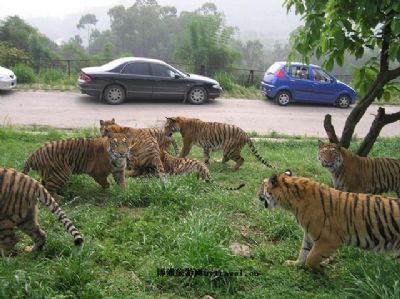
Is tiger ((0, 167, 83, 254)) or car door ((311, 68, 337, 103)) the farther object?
car door ((311, 68, 337, 103))

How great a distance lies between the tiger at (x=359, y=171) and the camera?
6875 mm

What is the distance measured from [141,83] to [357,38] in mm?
12000

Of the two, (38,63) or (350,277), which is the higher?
(38,63)

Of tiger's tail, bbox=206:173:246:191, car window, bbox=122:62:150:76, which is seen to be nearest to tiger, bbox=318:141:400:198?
tiger's tail, bbox=206:173:246:191

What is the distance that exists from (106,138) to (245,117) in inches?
371

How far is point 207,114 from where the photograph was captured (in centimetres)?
1628

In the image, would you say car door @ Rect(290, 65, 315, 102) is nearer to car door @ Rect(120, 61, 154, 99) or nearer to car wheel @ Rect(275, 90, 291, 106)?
car wheel @ Rect(275, 90, 291, 106)

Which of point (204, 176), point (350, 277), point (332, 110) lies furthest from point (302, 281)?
point (332, 110)

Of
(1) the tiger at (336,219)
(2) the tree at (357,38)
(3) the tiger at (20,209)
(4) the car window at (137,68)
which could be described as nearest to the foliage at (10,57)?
(4) the car window at (137,68)

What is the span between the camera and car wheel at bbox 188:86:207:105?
1827 cm

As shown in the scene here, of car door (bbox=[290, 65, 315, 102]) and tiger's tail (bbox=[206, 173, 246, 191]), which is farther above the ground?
car door (bbox=[290, 65, 315, 102])

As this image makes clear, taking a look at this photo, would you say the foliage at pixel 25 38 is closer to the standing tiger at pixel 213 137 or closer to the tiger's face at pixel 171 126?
the tiger's face at pixel 171 126

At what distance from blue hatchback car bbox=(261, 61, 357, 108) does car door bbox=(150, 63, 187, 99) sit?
4.28 m

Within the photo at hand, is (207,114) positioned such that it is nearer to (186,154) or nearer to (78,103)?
(78,103)
